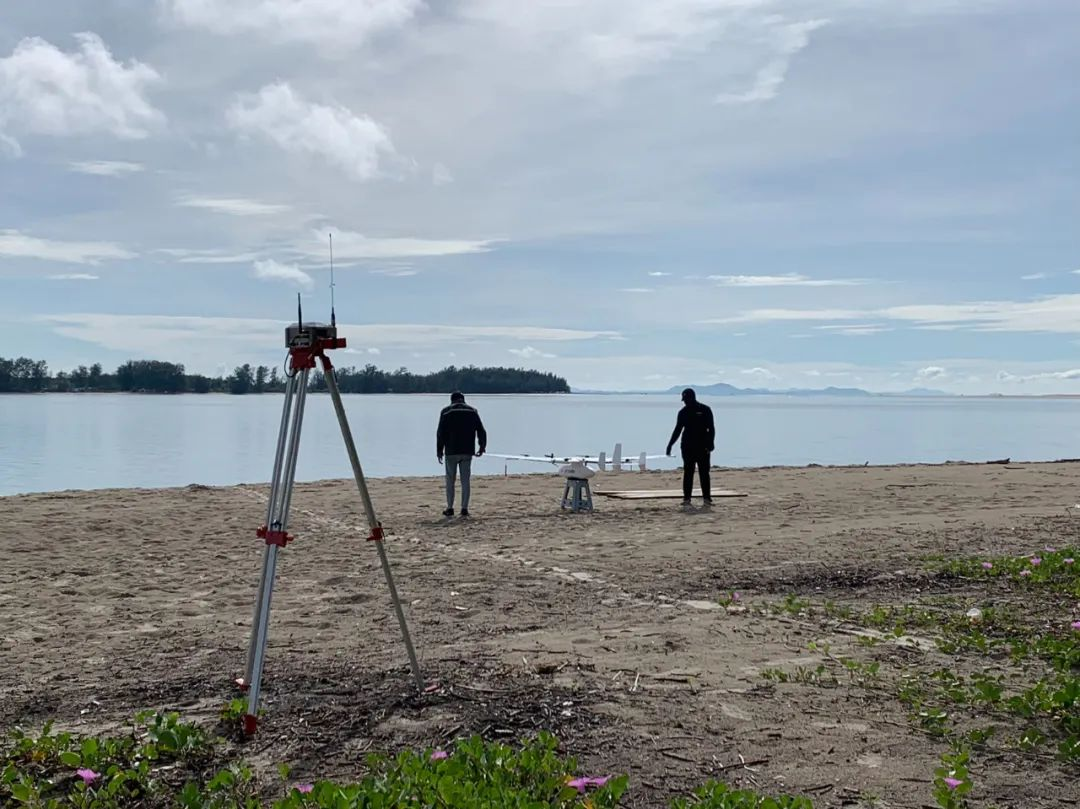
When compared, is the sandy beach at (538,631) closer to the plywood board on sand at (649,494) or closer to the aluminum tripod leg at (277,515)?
the aluminum tripod leg at (277,515)

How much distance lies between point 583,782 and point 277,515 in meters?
2.04

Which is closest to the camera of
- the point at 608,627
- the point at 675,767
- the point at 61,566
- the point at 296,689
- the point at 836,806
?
the point at 836,806

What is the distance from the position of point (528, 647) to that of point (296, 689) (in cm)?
156

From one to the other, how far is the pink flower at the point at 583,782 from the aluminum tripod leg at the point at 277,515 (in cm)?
164

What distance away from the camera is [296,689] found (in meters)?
5.52

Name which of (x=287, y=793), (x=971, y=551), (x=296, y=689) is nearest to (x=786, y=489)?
(x=971, y=551)

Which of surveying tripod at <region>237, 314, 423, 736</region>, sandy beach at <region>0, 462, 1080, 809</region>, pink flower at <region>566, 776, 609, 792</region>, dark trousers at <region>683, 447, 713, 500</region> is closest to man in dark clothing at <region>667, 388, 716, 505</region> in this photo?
dark trousers at <region>683, 447, 713, 500</region>

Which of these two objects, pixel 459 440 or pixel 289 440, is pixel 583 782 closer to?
pixel 289 440

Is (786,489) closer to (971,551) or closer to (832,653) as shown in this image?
(971,551)

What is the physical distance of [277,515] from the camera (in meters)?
5.06

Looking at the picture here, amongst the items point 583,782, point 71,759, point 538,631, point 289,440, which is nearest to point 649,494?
point 538,631

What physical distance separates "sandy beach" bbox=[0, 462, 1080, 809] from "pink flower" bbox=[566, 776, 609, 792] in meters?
0.20

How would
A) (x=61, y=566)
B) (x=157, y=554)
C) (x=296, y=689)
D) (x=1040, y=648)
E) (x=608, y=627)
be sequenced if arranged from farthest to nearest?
(x=157, y=554)
(x=61, y=566)
(x=608, y=627)
(x=1040, y=648)
(x=296, y=689)

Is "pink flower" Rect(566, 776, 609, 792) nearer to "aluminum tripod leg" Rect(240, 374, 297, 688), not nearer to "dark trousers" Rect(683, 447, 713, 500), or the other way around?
"aluminum tripod leg" Rect(240, 374, 297, 688)
